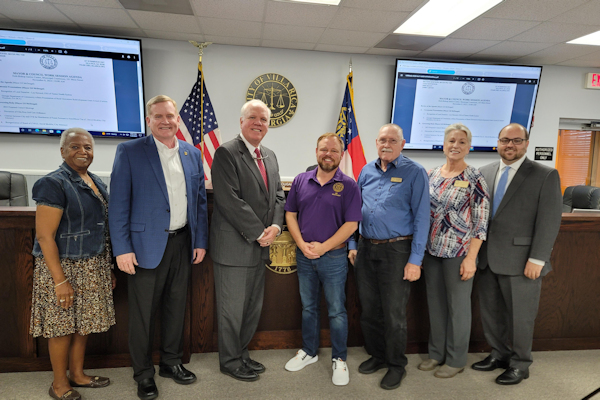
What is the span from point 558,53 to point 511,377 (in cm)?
418

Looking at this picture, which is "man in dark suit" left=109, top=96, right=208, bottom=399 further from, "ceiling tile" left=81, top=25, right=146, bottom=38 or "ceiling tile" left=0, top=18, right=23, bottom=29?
"ceiling tile" left=0, top=18, right=23, bottom=29

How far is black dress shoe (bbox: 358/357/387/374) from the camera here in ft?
7.43

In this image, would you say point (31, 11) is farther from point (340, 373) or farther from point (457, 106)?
point (457, 106)

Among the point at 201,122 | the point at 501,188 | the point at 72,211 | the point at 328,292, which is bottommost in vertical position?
the point at 328,292

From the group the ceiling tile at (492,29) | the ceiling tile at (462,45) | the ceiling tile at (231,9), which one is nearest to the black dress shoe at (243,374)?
the ceiling tile at (231,9)

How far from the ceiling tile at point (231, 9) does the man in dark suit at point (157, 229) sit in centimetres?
171

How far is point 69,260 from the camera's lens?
1.85 m

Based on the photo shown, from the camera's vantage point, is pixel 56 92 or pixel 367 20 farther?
pixel 56 92

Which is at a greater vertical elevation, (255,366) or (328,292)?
(328,292)

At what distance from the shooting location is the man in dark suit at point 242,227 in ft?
6.65

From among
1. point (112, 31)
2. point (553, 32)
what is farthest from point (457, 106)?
point (112, 31)

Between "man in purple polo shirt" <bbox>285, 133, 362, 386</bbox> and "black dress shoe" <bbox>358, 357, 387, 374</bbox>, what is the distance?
154mm

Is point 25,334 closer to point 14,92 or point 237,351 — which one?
point 237,351

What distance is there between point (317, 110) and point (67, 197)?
337cm
